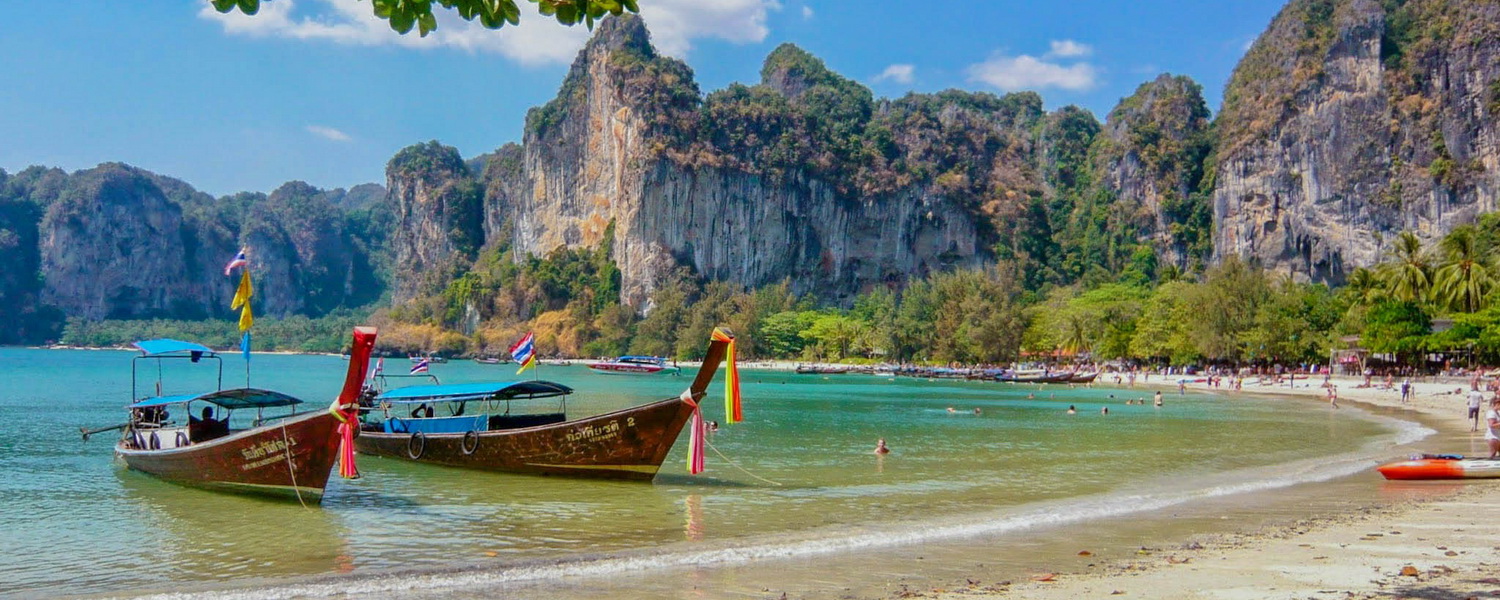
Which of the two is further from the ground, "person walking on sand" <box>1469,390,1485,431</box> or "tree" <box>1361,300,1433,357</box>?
"tree" <box>1361,300,1433,357</box>

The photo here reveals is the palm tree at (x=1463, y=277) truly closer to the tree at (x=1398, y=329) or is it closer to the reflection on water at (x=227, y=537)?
the tree at (x=1398, y=329)

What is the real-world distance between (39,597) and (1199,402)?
165ft

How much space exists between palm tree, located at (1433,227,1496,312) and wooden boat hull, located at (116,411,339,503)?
207ft

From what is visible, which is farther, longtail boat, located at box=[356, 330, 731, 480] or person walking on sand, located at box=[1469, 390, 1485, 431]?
person walking on sand, located at box=[1469, 390, 1485, 431]

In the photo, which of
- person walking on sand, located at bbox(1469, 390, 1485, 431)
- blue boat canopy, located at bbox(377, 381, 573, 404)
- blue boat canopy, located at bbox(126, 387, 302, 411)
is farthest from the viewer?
person walking on sand, located at bbox(1469, 390, 1485, 431)

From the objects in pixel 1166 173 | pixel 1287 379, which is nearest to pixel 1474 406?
pixel 1287 379

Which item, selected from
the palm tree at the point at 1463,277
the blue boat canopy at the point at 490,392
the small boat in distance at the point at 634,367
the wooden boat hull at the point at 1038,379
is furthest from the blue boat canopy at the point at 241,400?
the small boat in distance at the point at 634,367

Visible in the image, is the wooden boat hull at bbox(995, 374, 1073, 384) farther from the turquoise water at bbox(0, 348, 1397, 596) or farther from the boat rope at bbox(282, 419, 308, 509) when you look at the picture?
the boat rope at bbox(282, 419, 308, 509)

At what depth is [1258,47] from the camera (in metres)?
124

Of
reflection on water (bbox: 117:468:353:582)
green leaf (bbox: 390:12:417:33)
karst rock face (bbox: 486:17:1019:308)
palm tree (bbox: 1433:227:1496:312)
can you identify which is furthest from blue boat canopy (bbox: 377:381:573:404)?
karst rock face (bbox: 486:17:1019:308)

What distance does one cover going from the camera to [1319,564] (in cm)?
1106

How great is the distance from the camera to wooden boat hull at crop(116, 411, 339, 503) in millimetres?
16000

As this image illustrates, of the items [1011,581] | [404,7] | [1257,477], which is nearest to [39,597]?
[404,7]

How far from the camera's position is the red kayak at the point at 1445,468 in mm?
18406
